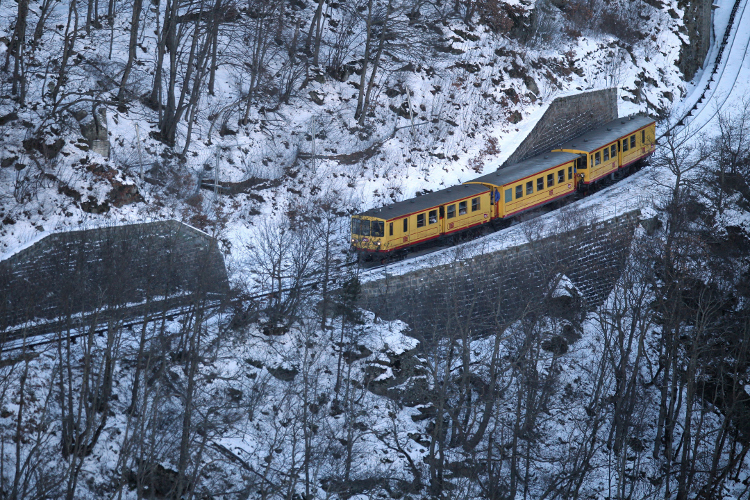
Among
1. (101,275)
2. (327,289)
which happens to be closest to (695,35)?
(327,289)

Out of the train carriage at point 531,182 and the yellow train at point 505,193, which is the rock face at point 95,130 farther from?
the train carriage at point 531,182

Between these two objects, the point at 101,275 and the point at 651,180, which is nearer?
the point at 101,275

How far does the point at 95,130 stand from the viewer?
28.7m

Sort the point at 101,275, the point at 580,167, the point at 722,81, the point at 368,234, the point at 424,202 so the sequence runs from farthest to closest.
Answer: the point at 722,81
the point at 580,167
the point at 424,202
the point at 368,234
the point at 101,275

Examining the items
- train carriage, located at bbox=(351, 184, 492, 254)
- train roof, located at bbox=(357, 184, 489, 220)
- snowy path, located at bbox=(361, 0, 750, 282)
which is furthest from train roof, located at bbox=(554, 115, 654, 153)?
train carriage, located at bbox=(351, 184, 492, 254)

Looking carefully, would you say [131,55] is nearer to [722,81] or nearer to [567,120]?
[567,120]

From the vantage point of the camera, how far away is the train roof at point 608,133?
1364 inches

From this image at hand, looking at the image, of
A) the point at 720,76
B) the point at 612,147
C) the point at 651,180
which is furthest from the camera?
the point at 720,76

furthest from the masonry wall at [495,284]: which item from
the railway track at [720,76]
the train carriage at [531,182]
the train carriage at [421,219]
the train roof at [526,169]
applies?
the railway track at [720,76]

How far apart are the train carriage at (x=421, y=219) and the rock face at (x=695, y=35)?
24422 mm

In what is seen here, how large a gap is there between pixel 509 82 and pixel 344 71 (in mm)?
8531

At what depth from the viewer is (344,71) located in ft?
125

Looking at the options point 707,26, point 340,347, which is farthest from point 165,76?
point 707,26

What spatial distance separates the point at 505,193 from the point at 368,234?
6.05 metres
